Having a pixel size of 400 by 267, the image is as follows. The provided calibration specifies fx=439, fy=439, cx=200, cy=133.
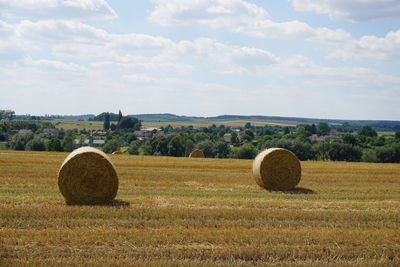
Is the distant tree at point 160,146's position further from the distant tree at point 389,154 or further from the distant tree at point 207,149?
the distant tree at point 389,154

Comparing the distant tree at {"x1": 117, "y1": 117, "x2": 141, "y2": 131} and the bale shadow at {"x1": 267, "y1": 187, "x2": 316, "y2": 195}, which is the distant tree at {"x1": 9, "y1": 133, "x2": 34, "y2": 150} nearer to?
the bale shadow at {"x1": 267, "y1": 187, "x2": 316, "y2": 195}

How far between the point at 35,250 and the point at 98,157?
5.73m

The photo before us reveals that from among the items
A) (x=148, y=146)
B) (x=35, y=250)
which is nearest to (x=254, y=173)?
(x=35, y=250)

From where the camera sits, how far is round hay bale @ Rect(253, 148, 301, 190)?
18828 mm

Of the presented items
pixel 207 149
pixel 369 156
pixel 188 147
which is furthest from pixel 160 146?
pixel 369 156

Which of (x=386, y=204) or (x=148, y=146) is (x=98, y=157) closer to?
(x=386, y=204)

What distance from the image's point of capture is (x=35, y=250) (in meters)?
8.52

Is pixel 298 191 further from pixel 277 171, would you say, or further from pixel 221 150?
pixel 221 150

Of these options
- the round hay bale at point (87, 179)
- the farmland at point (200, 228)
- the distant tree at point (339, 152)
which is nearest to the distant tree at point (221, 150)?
the distant tree at point (339, 152)

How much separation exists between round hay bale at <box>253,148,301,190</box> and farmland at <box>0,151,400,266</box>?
1.42m

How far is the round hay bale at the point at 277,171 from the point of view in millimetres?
18828

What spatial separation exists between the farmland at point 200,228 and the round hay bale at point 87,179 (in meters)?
0.43

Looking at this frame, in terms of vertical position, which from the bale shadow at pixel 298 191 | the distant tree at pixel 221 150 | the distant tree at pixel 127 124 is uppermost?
the distant tree at pixel 127 124

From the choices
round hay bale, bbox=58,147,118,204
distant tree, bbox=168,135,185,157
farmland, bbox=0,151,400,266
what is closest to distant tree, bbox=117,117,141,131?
distant tree, bbox=168,135,185,157
